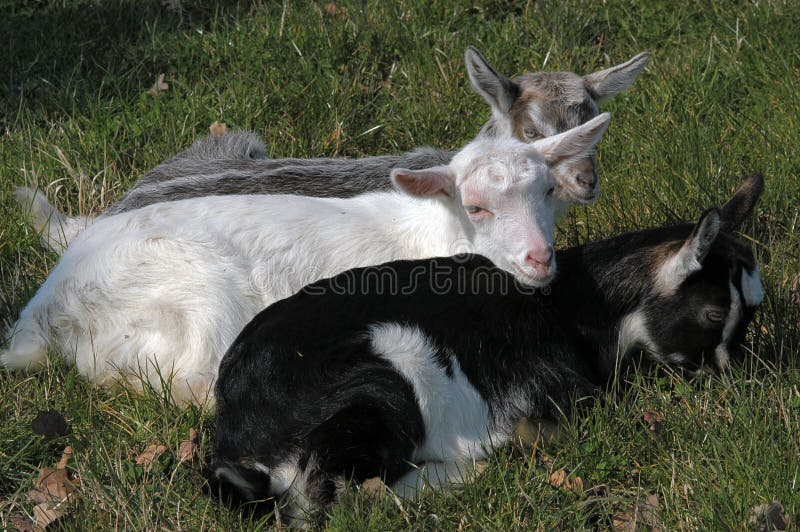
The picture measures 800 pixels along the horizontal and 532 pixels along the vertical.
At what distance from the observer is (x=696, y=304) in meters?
4.14

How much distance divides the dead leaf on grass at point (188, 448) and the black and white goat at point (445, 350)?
230 millimetres

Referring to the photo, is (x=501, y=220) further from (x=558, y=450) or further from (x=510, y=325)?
(x=558, y=450)

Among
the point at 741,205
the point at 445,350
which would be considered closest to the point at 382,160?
the point at 741,205

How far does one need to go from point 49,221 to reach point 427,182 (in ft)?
7.90

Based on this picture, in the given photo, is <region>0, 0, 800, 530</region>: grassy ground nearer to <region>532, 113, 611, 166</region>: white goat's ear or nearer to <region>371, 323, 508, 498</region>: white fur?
<region>371, 323, 508, 498</region>: white fur

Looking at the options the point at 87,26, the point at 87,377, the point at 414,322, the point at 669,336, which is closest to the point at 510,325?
the point at 414,322

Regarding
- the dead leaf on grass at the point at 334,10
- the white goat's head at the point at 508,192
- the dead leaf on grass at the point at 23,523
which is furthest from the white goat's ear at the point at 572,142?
the dead leaf on grass at the point at 334,10

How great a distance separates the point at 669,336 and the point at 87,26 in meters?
5.37

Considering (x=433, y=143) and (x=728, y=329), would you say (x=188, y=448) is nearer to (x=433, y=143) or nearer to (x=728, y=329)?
(x=728, y=329)

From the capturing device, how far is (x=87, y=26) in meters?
7.70

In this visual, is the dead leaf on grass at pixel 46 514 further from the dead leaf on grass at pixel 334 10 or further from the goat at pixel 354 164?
the dead leaf on grass at pixel 334 10

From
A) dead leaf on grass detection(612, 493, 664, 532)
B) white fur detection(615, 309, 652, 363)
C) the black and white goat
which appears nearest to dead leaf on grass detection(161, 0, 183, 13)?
the black and white goat

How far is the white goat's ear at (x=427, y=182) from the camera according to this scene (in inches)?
173

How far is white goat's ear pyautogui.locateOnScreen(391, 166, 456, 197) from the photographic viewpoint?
438 centimetres
